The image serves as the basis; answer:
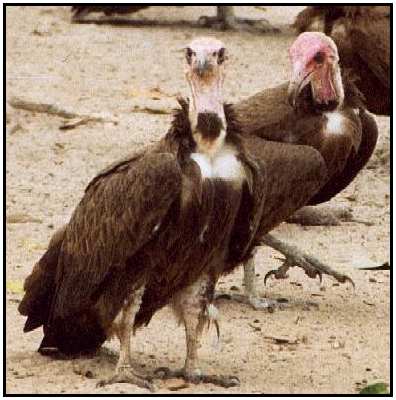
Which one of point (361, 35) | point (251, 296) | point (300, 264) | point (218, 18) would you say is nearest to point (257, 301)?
point (251, 296)

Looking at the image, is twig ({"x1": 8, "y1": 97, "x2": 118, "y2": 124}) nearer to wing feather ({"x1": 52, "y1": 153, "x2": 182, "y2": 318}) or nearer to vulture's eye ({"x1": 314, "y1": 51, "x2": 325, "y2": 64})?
vulture's eye ({"x1": 314, "y1": 51, "x2": 325, "y2": 64})

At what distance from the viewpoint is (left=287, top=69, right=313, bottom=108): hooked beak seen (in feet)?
23.3

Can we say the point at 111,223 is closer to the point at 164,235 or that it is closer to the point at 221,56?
the point at 164,235

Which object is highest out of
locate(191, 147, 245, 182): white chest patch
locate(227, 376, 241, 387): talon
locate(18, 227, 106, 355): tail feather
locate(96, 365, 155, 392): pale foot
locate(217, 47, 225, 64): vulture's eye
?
locate(217, 47, 225, 64): vulture's eye

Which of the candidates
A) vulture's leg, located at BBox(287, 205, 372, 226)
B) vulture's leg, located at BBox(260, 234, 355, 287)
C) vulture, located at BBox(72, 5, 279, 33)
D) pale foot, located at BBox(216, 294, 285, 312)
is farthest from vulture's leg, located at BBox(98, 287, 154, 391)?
vulture, located at BBox(72, 5, 279, 33)

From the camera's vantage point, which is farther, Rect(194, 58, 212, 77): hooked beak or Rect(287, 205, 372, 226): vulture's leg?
Rect(287, 205, 372, 226): vulture's leg

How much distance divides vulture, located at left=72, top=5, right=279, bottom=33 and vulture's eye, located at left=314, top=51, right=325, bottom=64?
7766 mm

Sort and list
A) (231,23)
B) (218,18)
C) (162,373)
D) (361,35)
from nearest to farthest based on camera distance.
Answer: (162,373) → (361,35) → (231,23) → (218,18)

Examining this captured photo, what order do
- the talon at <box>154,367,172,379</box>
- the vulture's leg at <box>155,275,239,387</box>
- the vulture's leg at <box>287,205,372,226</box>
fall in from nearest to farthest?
1. the vulture's leg at <box>155,275,239,387</box>
2. the talon at <box>154,367,172,379</box>
3. the vulture's leg at <box>287,205,372,226</box>

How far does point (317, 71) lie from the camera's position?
7.19 m

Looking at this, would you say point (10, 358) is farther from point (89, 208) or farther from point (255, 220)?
point (255, 220)

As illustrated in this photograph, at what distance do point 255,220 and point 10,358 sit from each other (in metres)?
1.25

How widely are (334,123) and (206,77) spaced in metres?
1.51

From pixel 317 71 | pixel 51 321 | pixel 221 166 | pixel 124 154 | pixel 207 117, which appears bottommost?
pixel 51 321
